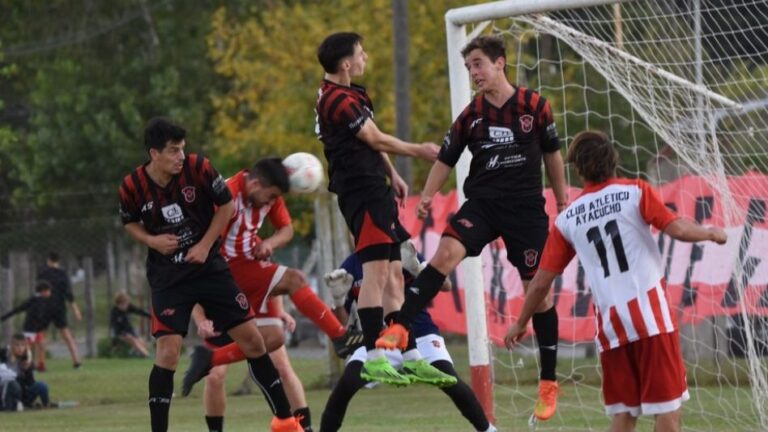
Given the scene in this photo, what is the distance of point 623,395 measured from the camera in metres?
7.83

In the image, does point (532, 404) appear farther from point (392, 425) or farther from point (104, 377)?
point (104, 377)

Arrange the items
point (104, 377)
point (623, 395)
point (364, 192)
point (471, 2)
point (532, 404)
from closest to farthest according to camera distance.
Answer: point (623, 395) → point (364, 192) → point (532, 404) → point (104, 377) → point (471, 2)

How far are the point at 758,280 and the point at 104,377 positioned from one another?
444 inches

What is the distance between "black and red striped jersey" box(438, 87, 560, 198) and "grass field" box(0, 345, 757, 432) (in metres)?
2.93

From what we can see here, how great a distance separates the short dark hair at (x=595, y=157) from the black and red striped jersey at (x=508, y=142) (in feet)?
7.00

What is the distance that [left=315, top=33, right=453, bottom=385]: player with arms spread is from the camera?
382 inches

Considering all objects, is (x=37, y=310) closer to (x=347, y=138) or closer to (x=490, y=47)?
(x=347, y=138)

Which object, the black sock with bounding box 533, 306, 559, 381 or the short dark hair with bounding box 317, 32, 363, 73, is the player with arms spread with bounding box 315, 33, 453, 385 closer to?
the short dark hair with bounding box 317, 32, 363, 73

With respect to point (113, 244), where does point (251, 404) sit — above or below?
below

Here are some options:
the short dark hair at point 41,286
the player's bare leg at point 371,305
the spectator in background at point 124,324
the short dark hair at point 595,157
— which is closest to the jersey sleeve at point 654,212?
the short dark hair at point 595,157

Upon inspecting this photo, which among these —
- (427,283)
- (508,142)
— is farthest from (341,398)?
(508,142)

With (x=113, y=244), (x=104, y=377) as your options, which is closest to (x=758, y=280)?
(x=104, y=377)

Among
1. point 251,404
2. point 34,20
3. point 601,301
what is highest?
point 34,20

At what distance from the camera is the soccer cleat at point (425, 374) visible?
9.67 meters
